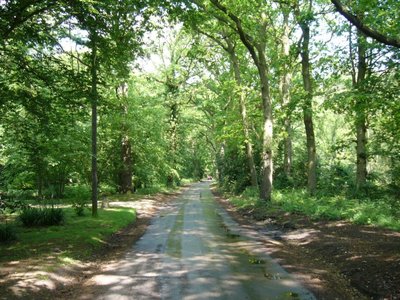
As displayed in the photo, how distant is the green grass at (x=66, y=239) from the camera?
1080 centimetres

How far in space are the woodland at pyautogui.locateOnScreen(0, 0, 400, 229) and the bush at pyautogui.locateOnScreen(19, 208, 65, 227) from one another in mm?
1778

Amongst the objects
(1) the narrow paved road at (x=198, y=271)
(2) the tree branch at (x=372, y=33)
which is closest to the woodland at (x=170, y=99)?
(2) the tree branch at (x=372, y=33)

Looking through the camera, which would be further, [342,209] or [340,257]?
[342,209]

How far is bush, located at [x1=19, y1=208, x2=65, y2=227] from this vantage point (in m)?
14.8

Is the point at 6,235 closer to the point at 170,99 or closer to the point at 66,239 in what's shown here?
the point at 66,239

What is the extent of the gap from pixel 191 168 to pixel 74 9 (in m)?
83.9

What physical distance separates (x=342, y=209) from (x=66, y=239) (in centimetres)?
1084

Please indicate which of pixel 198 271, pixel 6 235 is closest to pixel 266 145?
pixel 198 271


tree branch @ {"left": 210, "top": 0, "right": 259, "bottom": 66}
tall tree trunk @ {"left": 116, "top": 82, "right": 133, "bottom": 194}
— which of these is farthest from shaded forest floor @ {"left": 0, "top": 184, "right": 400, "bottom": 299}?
tall tree trunk @ {"left": 116, "top": 82, "right": 133, "bottom": 194}

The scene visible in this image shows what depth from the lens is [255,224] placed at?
712 inches

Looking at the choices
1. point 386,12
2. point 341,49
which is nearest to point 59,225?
point 386,12

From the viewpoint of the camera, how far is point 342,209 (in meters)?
16.6

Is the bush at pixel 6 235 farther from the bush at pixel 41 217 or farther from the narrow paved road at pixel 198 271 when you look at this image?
the narrow paved road at pixel 198 271

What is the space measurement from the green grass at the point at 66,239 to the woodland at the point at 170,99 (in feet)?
3.98
